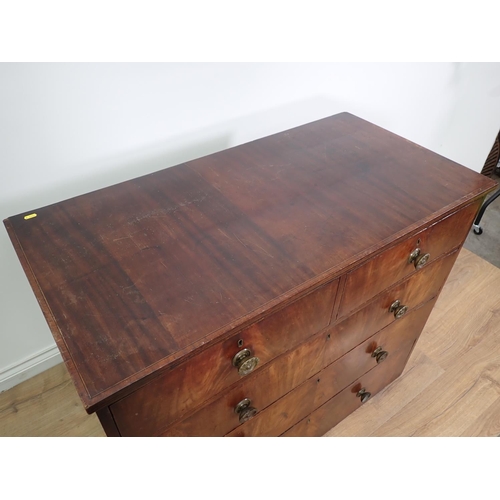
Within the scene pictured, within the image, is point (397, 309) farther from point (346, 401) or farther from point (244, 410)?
point (244, 410)

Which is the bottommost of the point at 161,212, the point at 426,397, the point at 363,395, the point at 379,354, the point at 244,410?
the point at 426,397

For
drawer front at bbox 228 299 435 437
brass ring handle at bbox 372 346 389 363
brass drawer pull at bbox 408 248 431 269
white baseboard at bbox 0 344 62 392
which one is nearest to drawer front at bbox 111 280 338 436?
drawer front at bbox 228 299 435 437

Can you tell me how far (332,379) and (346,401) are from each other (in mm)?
229

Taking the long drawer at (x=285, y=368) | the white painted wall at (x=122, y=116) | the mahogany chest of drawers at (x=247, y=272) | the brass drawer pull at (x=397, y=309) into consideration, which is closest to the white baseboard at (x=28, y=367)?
the white painted wall at (x=122, y=116)

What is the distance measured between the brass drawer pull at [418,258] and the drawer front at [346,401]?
0.43 m

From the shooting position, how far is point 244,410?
0.89 m

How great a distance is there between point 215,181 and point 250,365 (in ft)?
1.41

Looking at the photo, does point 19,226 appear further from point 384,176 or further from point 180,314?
point 384,176

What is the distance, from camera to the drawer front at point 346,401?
1183 mm

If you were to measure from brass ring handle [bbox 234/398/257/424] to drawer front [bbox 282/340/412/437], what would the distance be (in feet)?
0.85

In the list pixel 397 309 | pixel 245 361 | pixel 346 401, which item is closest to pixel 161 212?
pixel 245 361

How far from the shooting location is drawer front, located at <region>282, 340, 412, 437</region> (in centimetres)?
118

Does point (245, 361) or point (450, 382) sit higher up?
point (245, 361)

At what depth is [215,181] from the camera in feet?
3.24
